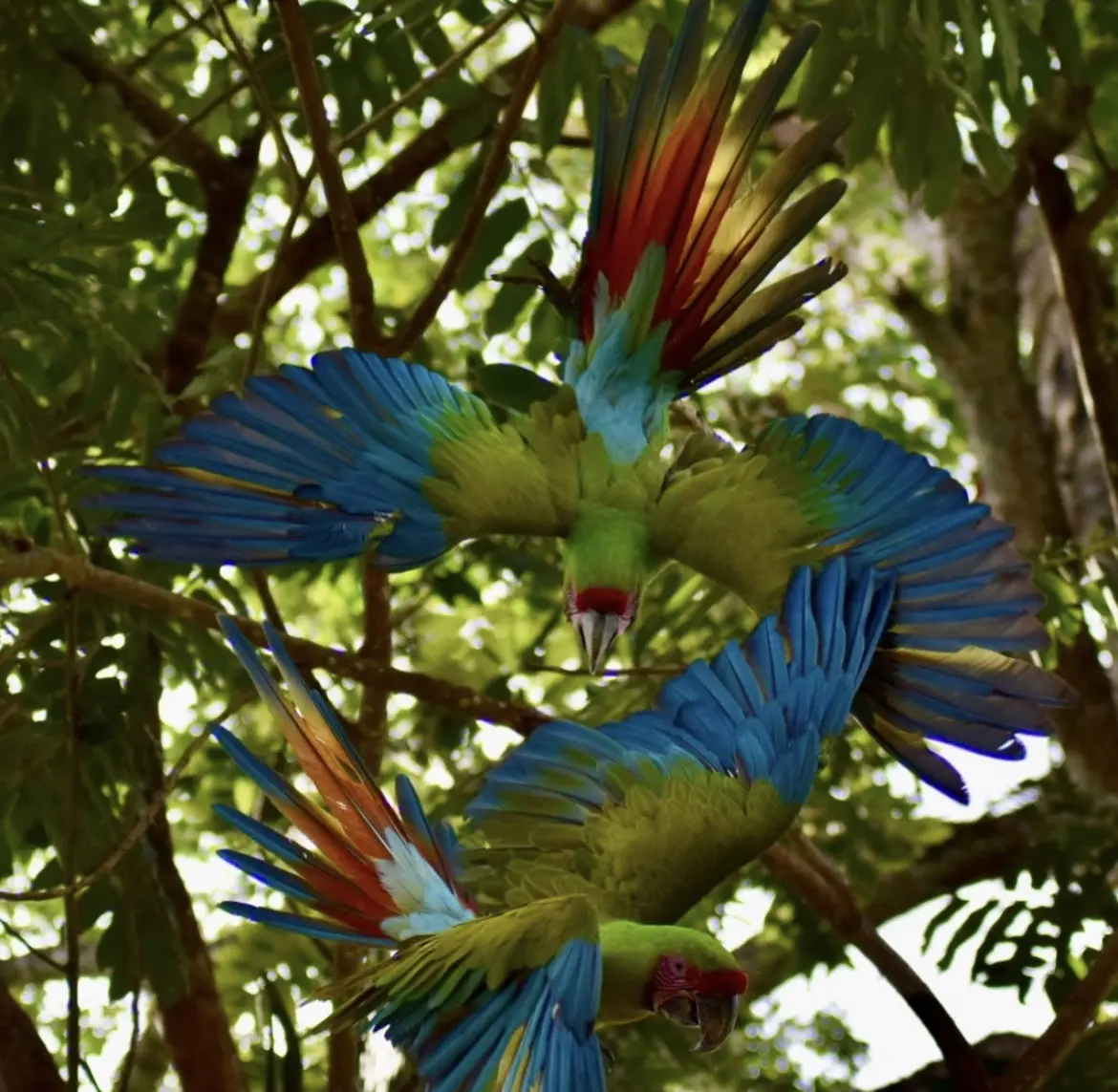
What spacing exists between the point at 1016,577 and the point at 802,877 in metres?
0.78

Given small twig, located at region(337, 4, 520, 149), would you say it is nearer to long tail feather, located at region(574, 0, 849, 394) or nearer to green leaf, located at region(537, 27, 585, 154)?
green leaf, located at region(537, 27, 585, 154)

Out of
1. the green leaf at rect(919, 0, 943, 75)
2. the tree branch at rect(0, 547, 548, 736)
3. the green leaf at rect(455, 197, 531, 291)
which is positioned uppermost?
the green leaf at rect(455, 197, 531, 291)

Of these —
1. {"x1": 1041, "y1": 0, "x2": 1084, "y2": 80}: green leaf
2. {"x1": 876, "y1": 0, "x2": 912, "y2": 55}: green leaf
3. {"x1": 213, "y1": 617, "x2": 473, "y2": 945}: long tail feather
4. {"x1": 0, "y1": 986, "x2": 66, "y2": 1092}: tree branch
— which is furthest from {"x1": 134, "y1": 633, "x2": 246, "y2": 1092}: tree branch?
→ {"x1": 1041, "y1": 0, "x2": 1084, "y2": 80}: green leaf

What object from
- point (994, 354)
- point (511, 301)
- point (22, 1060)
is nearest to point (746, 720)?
point (511, 301)

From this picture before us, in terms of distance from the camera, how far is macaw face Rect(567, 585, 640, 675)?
738 mm

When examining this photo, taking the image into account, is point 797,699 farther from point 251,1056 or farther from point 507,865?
point 251,1056

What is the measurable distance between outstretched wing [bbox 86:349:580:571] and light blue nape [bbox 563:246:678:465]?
28mm

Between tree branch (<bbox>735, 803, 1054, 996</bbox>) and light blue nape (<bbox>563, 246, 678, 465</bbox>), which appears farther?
tree branch (<bbox>735, 803, 1054, 996</bbox>)

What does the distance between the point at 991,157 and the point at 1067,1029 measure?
0.81m

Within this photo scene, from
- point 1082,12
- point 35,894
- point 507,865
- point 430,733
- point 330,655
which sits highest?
point 1082,12

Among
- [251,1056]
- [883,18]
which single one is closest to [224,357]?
[883,18]

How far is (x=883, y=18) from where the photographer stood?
3.48 ft

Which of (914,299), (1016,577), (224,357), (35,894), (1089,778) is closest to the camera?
(1016,577)

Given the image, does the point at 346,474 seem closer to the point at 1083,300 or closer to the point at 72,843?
the point at 72,843
